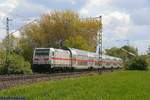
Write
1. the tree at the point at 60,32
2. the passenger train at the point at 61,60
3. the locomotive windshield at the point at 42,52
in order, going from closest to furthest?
the passenger train at the point at 61,60
the locomotive windshield at the point at 42,52
the tree at the point at 60,32

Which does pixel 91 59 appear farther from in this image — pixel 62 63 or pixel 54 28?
pixel 54 28

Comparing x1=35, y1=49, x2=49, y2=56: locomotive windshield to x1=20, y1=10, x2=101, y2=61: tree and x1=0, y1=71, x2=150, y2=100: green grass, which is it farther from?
x1=20, y1=10, x2=101, y2=61: tree

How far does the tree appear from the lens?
96188 millimetres

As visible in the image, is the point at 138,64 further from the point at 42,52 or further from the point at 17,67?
the point at 17,67

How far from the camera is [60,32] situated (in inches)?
3809

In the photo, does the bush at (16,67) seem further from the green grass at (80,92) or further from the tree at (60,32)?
the tree at (60,32)

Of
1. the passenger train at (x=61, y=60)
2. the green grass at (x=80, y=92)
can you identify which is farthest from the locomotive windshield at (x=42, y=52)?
the green grass at (x=80, y=92)

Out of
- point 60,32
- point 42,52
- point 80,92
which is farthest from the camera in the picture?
point 60,32

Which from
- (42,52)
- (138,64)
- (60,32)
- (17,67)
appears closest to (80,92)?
(42,52)

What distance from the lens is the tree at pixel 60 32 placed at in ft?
316

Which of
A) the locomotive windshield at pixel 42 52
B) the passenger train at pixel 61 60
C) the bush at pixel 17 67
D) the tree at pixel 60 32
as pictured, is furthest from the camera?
the tree at pixel 60 32

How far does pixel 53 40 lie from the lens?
9706cm

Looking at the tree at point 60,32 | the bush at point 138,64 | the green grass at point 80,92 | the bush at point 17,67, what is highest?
the tree at point 60,32

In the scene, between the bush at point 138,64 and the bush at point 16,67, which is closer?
the bush at point 16,67
